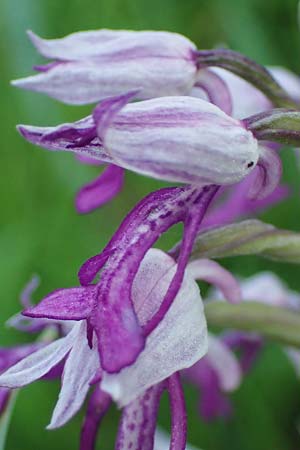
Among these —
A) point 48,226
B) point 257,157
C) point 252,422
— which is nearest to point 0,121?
point 48,226

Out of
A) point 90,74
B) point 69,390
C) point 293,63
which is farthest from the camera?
point 293,63

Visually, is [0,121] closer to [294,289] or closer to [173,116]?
[294,289]

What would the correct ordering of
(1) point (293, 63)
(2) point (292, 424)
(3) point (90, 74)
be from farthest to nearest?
(1) point (293, 63) < (2) point (292, 424) < (3) point (90, 74)

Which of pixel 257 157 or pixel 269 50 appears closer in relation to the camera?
pixel 257 157

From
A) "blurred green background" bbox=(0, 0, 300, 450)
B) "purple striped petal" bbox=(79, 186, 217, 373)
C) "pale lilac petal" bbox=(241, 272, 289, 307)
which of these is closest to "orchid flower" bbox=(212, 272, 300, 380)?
"pale lilac petal" bbox=(241, 272, 289, 307)

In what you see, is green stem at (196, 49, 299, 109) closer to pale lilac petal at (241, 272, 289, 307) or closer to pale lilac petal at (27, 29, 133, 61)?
pale lilac petal at (27, 29, 133, 61)

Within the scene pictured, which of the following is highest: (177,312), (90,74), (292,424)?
(90,74)
